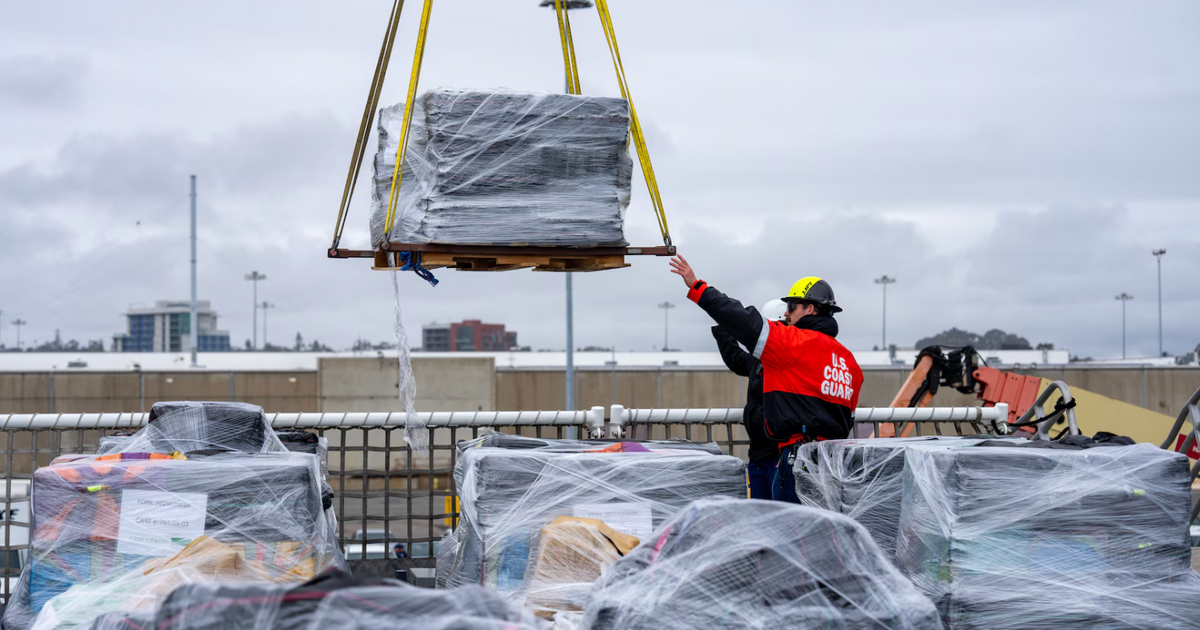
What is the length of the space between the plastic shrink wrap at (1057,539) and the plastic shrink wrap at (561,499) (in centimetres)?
96

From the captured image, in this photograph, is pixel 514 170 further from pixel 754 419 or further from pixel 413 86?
pixel 754 419

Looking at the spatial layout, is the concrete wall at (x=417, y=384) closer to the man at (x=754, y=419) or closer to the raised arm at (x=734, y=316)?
the man at (x=754, y=419)

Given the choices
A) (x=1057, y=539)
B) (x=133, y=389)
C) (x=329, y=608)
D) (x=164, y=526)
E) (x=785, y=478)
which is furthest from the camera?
(x=133, y=389)

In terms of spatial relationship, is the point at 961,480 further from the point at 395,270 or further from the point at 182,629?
the point at 395,270

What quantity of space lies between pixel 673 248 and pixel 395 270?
1.59 m

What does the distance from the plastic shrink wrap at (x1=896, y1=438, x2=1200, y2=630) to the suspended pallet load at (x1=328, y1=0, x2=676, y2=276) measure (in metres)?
2.25

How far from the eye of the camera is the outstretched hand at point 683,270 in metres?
5.57

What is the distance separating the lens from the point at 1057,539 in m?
3.78

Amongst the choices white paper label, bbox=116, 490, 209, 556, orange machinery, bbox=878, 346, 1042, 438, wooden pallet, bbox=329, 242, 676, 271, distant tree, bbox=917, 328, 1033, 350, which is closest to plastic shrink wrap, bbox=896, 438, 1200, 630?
wooden pallet, bbox=329, 242, 676, 271

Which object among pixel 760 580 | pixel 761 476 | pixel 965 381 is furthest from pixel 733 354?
pixel 965 381

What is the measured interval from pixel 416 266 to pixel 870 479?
256 cm

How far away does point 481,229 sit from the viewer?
5348 mm

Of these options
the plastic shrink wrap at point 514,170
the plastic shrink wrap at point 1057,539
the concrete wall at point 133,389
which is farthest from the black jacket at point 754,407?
the concrete wall at point 133,389

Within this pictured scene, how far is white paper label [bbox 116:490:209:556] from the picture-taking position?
407 centimetres
